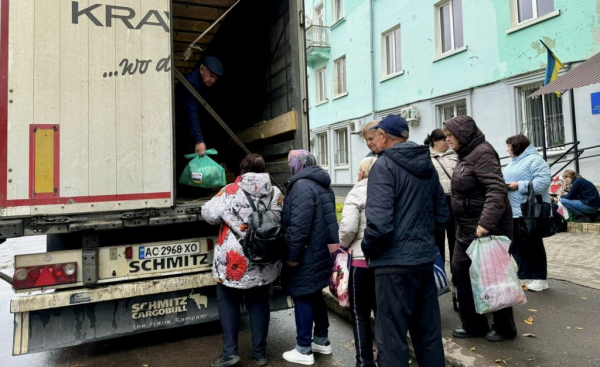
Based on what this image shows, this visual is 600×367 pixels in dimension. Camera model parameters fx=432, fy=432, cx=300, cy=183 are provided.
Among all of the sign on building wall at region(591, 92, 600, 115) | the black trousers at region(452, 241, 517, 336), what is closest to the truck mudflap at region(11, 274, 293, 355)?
the black trousers at region(452, 241, 517, 336)

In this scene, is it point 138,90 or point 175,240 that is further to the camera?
point 175,240

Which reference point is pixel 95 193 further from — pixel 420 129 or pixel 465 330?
pixel 420 129

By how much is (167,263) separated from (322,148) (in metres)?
16.7

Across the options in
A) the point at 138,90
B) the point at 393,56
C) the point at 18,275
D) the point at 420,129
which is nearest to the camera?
the point at 18,275

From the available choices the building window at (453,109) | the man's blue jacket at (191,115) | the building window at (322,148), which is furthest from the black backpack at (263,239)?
the building window at (322,148)

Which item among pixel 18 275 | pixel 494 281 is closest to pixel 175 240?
pixel 18 275

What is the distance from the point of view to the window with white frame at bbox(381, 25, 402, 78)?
1462cm

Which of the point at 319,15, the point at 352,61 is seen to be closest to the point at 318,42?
the point at 352,61

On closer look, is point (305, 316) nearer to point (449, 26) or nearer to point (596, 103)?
point (596, 103)

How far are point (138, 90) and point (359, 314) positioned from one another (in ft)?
7.60

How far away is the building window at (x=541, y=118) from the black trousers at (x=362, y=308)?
8.28 meters

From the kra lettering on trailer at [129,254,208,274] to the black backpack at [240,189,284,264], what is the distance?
0.59 metres

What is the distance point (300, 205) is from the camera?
326cm

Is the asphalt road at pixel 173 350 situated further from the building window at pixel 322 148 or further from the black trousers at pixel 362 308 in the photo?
the building window at pixel 322 148
